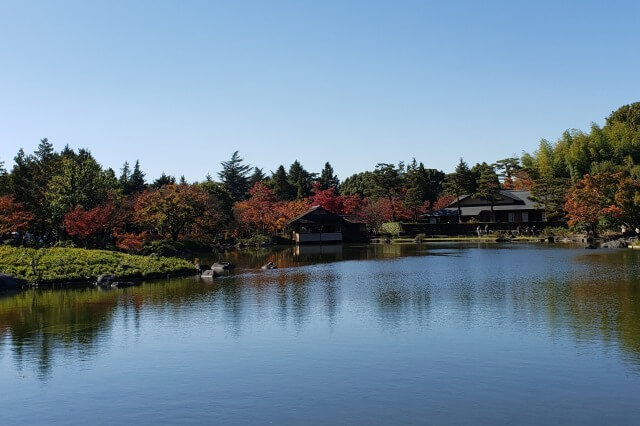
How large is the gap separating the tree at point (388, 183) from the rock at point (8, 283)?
44644 mm

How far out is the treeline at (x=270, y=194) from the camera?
1414 inches

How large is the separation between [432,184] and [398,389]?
219 feet

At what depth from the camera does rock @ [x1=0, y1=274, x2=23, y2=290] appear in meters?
24.4

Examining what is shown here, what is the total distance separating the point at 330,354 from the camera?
12.6 meters

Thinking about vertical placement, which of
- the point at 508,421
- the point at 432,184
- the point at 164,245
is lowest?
the point at 508,421

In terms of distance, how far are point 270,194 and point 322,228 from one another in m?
12.3

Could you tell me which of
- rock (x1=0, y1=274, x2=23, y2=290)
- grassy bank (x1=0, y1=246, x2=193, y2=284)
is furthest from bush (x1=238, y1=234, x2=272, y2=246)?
rock (x1=0, y1=274, x2=23, y2=290)

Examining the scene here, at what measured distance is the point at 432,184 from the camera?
75.2m

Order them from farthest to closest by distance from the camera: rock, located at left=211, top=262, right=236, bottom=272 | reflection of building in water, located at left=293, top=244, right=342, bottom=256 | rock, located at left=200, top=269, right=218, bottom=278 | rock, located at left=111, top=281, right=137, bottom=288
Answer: reflection of building in water, located at left=293, top=244, right=342, bottom=256, rock, located at left=211, top=262, right=236, bottom=272, rock, located at left=200, top=269, right=218, bottom=278, rock, located at left=111, top=281, right=137, bottom=288

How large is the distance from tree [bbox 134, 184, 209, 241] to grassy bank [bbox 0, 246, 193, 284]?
12.6m

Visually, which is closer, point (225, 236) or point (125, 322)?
point (125, 322)

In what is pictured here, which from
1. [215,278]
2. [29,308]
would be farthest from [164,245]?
[29,308]

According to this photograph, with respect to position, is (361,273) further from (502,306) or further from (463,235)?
(463,235)

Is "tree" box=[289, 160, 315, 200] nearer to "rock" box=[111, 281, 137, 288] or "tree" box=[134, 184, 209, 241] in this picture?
"tree" box=[134, 184, 209, 241]
